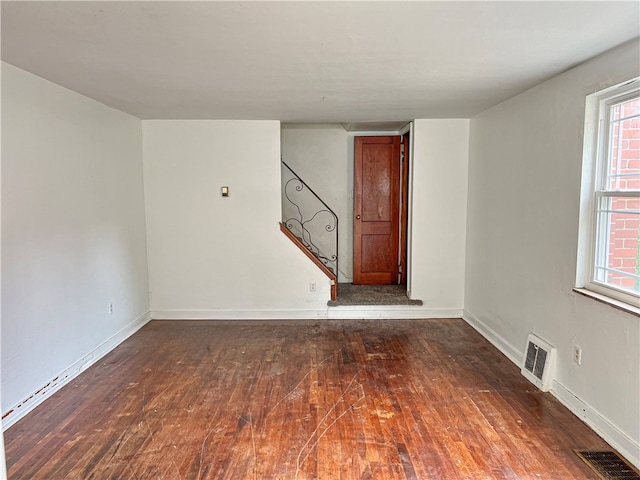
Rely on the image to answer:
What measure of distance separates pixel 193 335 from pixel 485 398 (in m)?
2.88

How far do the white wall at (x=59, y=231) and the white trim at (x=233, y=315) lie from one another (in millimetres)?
505

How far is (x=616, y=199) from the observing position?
2.40m

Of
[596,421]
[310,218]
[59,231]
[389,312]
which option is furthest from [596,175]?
[59,231]

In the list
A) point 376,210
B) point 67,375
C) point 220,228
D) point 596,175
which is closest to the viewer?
point 596,175

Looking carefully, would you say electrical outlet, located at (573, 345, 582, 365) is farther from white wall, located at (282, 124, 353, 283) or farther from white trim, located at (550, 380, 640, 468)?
white wall, located at (282, 124, 353, 283)

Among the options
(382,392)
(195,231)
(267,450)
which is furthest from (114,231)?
(382,392)

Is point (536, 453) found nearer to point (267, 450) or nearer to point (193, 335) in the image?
point (267, 450)

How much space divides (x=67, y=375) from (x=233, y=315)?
6.14 feet

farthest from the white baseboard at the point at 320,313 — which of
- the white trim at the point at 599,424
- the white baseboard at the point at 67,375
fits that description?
the white trim at the point at 599,424

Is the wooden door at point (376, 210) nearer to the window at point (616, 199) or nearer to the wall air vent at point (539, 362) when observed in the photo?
the wall air vent at point (539, 362)

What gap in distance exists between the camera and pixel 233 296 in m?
Answer: 4.66

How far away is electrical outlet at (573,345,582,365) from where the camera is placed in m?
2.58

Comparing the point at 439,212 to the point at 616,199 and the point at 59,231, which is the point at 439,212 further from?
the point at 59,231

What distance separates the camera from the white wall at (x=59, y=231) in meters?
2.54
